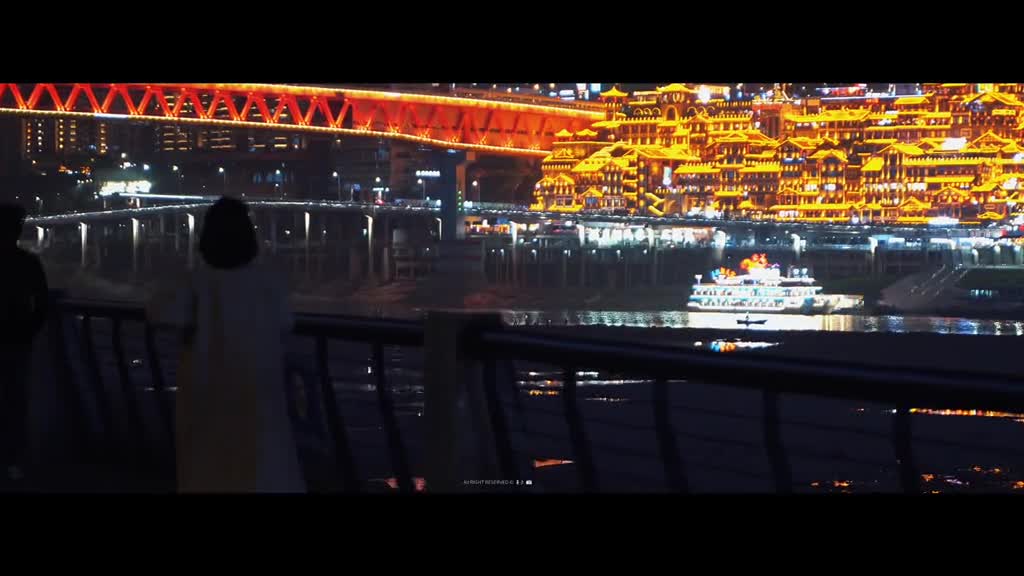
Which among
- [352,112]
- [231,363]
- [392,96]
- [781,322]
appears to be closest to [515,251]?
[781,322]

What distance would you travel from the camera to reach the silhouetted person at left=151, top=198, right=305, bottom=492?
3582 mm

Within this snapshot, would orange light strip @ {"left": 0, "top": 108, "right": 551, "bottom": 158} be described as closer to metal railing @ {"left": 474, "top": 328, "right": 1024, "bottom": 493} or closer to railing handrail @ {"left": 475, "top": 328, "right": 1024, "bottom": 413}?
metal railing @ {"left": 474, "top": 328, "right": 1024, "bottom": 493}

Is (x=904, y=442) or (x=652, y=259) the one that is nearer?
(x=904, y=442)

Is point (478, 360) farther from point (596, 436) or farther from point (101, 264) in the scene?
point (101, 264)

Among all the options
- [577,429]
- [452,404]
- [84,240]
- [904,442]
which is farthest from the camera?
[84,240]

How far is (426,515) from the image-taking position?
4.14 m

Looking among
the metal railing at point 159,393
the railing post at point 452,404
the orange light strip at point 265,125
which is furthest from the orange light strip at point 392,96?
the railing post at point 452,404

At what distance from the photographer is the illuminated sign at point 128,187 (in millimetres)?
36094

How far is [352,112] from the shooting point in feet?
117

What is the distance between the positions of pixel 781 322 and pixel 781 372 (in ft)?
149

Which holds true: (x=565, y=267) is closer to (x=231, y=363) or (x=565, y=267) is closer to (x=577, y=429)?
(x=577, y=429)

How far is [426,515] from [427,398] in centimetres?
29

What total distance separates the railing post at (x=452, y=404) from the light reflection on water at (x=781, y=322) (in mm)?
41050

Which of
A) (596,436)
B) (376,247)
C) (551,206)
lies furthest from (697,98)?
(596,436)
